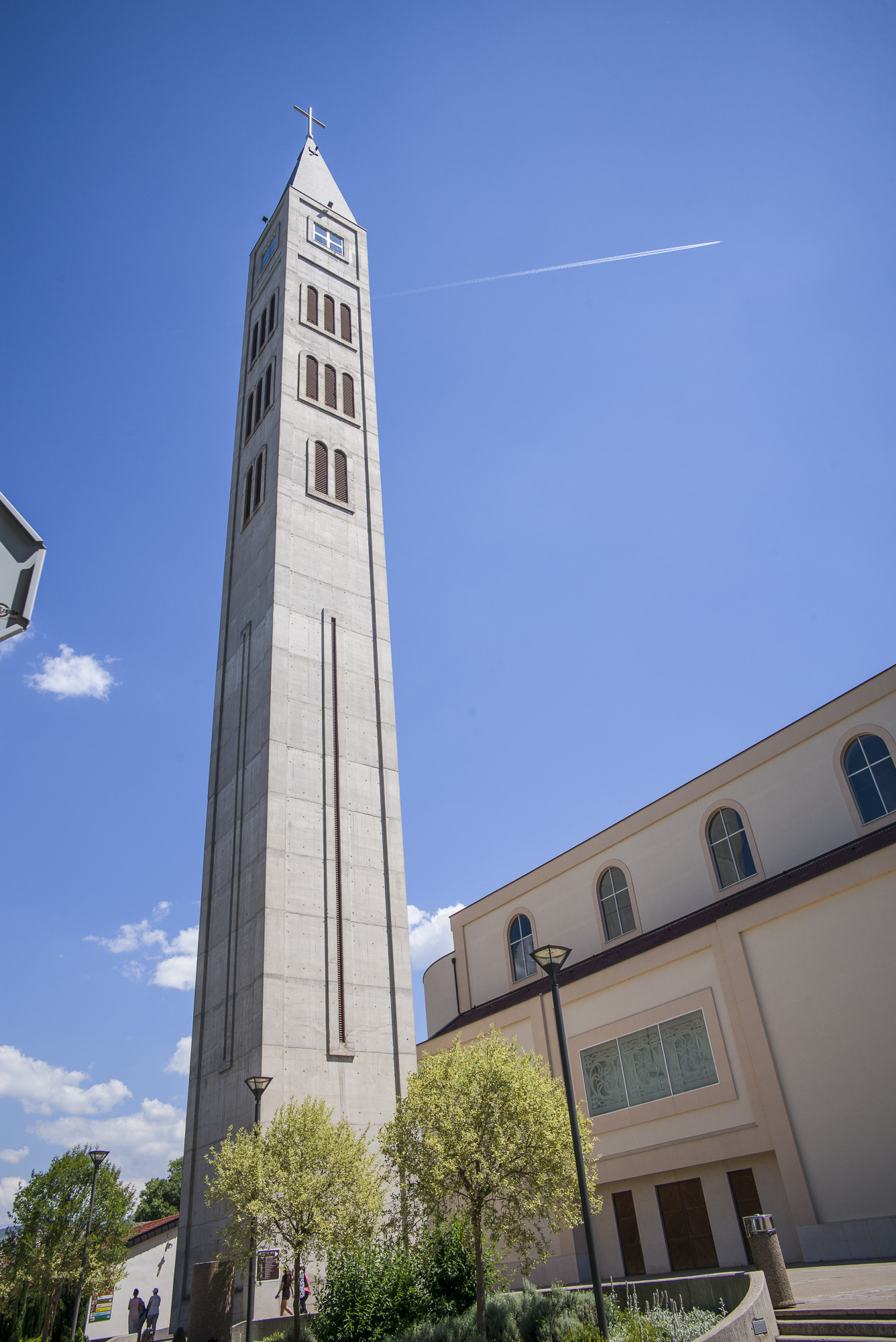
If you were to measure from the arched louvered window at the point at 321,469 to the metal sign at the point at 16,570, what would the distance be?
31.0m

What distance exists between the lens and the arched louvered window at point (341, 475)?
111ft

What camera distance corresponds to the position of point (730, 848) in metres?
27.6

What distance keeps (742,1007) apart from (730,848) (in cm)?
671

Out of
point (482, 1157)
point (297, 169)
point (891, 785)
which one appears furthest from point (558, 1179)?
point (297, 169)

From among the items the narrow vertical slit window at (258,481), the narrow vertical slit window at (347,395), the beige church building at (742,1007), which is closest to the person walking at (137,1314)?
the beige church building at (742,1007)

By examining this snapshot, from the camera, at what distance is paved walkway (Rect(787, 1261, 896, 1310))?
1170 cm

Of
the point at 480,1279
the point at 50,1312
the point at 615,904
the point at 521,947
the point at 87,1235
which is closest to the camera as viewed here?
the point at 480,1279

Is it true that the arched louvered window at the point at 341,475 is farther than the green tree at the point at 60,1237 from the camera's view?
Yes

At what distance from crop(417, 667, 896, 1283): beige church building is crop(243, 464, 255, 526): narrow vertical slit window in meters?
19.0

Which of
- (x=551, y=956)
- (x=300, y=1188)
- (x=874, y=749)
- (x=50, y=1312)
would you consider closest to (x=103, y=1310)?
(x=50, y=1312)

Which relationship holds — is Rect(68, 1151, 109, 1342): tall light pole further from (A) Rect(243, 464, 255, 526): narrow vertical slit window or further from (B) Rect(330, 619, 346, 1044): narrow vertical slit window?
(A) Rect(243, 464, 255, 526): narrow vertical slit window

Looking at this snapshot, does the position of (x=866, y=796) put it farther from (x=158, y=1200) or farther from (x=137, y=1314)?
(x=158, y=1200)

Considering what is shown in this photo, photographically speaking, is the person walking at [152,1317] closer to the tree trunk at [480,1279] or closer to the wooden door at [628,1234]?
the wooden door at [628,1234]

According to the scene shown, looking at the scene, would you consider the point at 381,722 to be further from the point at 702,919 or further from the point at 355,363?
the point at 355,363
